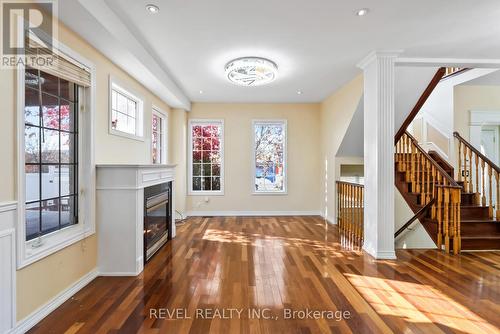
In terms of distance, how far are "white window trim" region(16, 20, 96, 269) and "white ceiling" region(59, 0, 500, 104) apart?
51 cm

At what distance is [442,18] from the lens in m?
2.63

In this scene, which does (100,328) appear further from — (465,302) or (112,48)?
(465,302)

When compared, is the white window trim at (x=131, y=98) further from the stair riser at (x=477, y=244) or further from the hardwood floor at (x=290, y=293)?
the stair riser at (x=477, y=244)

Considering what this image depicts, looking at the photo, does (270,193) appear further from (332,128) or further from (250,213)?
(332,128)

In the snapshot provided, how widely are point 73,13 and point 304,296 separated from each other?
3194 mm

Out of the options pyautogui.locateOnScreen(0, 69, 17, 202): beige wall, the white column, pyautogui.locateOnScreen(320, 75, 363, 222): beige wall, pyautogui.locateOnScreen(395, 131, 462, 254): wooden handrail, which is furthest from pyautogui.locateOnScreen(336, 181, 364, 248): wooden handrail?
pyautogui.locateOnScreen(0, 69, 17, 202): beige wall

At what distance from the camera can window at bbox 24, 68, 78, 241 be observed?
2.07m

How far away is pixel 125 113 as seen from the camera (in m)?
3.78

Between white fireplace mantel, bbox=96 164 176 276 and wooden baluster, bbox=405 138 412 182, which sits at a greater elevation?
wooden baluster, bbox=405 138 412 182

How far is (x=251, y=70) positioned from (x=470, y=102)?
16.0 ft

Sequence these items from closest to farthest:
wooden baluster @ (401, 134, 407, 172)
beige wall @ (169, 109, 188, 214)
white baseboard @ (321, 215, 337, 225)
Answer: wooden baluster @ (401, 134, 407, 172) < white baseboard @ (321, 215, 337, 225) < beige wall @ (169, 109, 188, 214)

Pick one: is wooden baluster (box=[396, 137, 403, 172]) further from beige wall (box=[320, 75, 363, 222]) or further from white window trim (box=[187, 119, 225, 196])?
white window trim (box=[187, 119, 225, 196])

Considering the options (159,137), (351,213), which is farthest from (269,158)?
(159,137)

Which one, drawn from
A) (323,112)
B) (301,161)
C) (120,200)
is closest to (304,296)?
(120,200)
